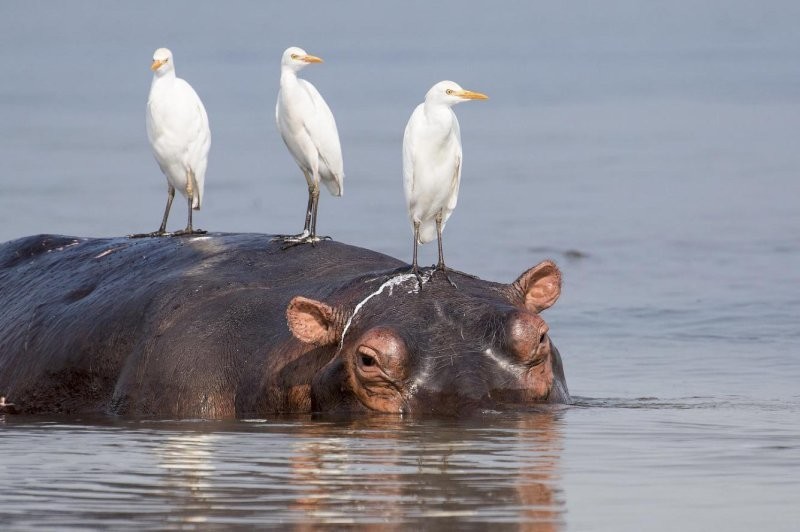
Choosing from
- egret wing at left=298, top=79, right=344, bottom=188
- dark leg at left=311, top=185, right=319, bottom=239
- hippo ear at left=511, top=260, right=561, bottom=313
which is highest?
egret wing at left=298, top=79, right=344, bottom=188

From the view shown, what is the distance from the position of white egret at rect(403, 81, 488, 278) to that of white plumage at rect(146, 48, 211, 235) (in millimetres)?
2777

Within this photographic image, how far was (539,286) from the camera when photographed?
29.0ft

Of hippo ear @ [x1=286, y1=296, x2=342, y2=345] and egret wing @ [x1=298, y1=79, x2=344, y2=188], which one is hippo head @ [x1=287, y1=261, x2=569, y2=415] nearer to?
hippo ear @ [x1=286, y1=296, x2=342, y2=345]

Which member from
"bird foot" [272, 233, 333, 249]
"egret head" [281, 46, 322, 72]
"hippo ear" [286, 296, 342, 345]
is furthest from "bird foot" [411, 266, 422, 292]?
"egret head" [281, 46, 322, 72]

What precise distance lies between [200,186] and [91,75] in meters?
25.9

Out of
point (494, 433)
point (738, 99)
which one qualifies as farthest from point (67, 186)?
point (494, 433)

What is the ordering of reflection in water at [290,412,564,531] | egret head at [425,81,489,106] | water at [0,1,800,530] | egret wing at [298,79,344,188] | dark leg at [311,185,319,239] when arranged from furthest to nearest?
egret wing at [298,79,344,188] → dark leg at [311,185,319,239] → egret head at [425,81,489,106] → water at [0,1,800,530] → reflection in water at [290,412,564,531]

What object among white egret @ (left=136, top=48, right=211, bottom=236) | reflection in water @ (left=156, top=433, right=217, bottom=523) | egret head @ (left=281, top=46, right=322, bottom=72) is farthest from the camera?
white egret @ (left=136, top=48, right=211, bottom=236)

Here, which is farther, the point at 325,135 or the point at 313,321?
the point at 325,135

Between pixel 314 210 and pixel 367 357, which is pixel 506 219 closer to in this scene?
pixel 314 210

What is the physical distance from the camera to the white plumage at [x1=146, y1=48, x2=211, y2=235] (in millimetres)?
12836

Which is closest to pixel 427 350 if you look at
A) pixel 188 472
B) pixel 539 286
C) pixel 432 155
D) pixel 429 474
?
pixel 539 286

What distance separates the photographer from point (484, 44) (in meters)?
46.0

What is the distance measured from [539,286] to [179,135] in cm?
454
